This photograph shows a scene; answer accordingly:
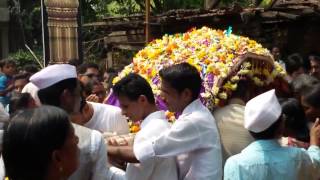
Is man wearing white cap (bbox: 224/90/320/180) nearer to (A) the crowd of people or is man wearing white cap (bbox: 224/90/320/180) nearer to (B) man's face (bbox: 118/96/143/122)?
(A) the crowd of people

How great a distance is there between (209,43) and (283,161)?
186 cm

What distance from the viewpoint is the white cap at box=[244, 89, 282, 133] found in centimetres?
277

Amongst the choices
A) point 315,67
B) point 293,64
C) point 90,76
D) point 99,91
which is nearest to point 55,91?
point 99,91

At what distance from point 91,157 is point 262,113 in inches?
34.9

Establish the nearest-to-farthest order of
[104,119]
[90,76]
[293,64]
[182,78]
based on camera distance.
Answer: [182,78]
[104,119]
[90,76]
[293,64]

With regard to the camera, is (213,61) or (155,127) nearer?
(155,127)

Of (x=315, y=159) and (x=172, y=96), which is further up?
(x=172, y=96)

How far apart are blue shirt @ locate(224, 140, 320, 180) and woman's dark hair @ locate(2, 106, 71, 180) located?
3.82 feet

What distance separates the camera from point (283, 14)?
375 inches

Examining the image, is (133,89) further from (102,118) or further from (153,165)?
(102,118)

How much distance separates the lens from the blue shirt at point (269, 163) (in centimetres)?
281

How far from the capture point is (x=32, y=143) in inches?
75.5

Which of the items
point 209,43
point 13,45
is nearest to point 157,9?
point 13,45

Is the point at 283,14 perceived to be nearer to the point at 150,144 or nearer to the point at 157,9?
the point at 150,144
